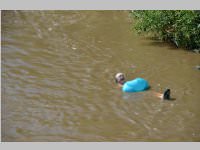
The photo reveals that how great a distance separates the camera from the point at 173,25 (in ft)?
49.3

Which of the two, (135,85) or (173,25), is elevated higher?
(173,25)

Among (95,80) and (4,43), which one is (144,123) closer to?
(95,80)

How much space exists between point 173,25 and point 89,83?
165 inches

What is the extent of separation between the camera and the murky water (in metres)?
9.84

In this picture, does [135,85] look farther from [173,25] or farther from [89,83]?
[173,25]

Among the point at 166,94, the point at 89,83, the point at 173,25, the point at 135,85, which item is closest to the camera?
the point at 166,94

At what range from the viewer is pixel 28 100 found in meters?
11.1

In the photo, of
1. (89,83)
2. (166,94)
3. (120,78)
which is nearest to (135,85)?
(120,78)

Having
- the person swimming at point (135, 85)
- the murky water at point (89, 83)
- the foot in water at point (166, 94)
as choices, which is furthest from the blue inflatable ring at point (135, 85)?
the foot in water at point (166, 94)

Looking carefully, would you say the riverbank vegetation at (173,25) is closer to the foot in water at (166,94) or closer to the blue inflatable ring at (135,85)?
the blue inflatable ring at (135,85)

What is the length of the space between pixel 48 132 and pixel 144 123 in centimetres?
206

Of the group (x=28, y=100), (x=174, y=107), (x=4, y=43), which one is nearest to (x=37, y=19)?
(x=4, y=43)

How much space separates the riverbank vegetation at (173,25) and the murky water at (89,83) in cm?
40

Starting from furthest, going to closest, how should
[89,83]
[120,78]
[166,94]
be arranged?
[89,83], [120,78], [166,94]
